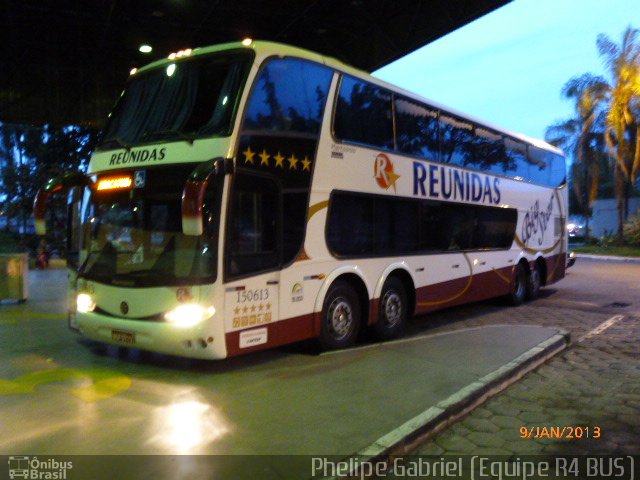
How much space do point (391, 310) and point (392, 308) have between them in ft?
0.14

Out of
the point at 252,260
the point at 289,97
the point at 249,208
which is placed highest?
the point at 289,97

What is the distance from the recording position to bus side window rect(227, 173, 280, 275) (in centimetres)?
629

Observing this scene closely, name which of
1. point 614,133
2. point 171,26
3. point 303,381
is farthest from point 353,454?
point 614,133

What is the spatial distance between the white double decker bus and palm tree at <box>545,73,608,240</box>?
3020 cm

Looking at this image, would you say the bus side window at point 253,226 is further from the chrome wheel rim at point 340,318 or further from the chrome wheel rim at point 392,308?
the chrome wheel rim at point 392,308

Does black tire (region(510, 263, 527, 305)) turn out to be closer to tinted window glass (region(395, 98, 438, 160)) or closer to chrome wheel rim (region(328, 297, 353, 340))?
tinted window glass (region(395, 98, 438, 160))

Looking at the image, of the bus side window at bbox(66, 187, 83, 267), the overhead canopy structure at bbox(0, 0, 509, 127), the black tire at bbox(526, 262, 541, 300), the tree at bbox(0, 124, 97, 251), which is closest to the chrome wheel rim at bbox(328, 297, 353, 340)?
the bus side window at bbox(66, 187, 83, 267)

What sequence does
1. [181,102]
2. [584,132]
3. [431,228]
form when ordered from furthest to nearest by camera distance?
[584,132]
[431,228]
[181,102]

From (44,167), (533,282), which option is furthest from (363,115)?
(44,167)

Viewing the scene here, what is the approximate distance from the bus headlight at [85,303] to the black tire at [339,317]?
2.99m

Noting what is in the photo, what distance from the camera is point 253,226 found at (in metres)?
6.54

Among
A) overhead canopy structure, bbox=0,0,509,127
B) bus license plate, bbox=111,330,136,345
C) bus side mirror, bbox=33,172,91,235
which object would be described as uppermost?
overhead canopy structure, bbox=0,0,509,127

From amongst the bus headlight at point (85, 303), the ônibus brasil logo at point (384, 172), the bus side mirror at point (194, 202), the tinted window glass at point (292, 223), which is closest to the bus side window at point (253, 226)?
the tinted window glass at point (292, 223)

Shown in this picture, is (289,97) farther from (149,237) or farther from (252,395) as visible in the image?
(252,395)
